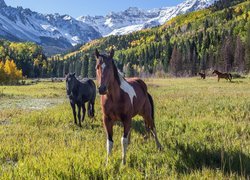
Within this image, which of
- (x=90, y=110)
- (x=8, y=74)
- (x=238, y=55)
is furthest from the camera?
(x=238, y=55)

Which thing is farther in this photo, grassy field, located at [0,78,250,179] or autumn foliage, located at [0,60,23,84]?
autumn foliage, located at [0,60,23,84]

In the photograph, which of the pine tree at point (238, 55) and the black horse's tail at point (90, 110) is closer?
the black horse's tail at point (90, 110)

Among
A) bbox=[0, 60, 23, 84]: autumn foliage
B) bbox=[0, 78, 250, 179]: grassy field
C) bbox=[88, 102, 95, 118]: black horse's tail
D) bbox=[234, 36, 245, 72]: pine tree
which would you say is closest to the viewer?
bbox=[0, 78, 250, 179]: grassy field

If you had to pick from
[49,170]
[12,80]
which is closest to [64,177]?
[49,170]

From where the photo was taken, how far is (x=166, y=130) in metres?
12.5

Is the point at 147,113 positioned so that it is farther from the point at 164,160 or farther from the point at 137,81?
the point at 164,160

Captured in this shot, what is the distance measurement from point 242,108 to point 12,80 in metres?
104

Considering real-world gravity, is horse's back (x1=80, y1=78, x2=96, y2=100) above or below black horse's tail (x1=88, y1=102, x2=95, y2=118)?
above

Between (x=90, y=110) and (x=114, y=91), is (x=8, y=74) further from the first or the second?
(x=114, y=91)

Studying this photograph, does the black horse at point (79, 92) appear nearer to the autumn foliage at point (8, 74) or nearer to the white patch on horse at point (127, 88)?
the white patch on horse at point (127, 88)

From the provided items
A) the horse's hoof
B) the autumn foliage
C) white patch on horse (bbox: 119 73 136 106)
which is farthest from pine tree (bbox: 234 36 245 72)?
white patch on horse (bbox: 119 73 136 106)

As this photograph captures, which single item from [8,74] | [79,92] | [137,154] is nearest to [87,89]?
[79,92]

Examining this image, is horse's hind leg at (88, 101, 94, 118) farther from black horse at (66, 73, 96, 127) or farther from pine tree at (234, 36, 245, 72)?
pine tree at (234, 36, 245, 72)

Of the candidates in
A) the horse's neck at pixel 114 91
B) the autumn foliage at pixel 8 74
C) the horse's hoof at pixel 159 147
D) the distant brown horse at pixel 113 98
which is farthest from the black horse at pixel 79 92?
the autumn foliage at pixel 8 74
